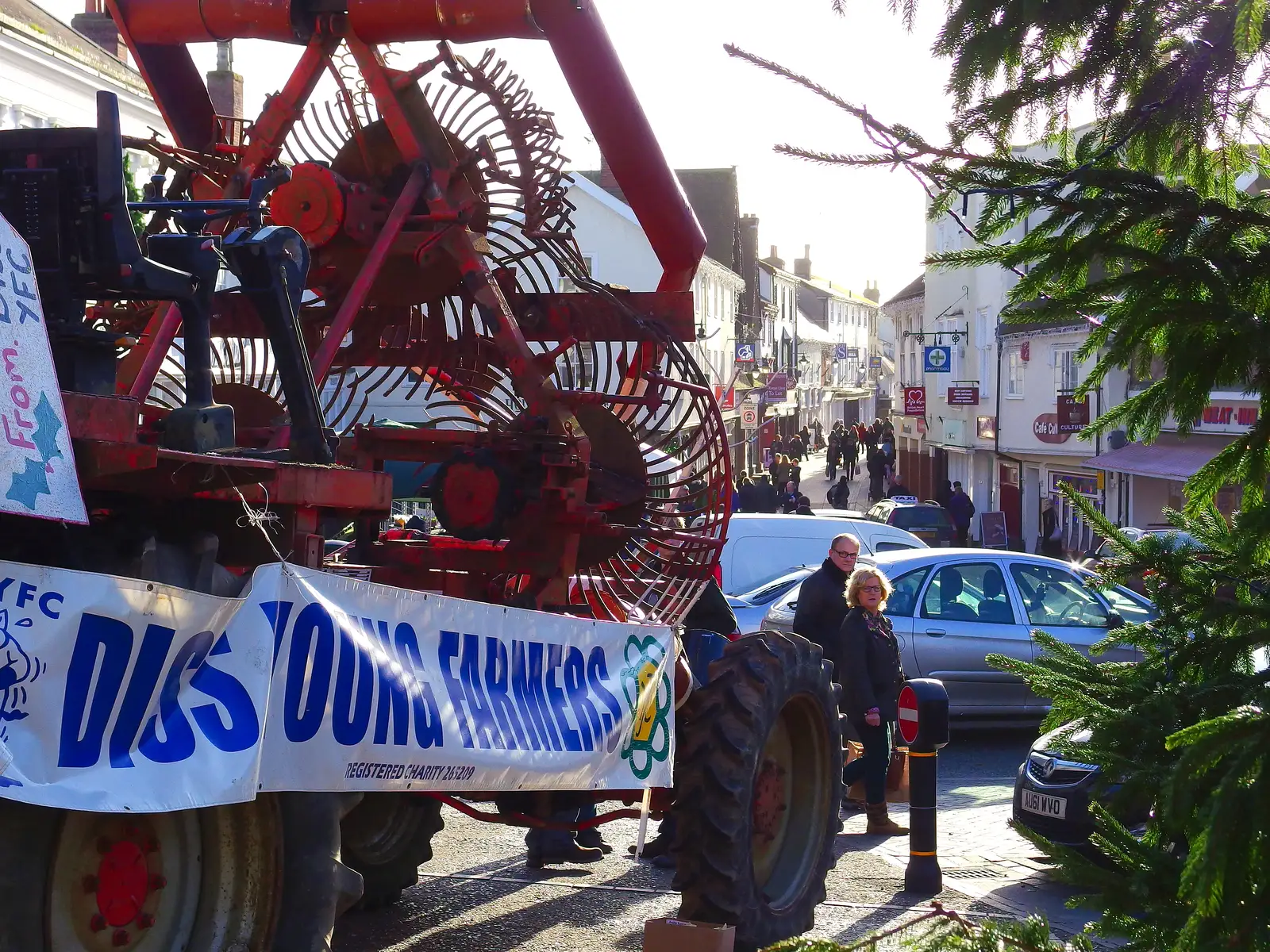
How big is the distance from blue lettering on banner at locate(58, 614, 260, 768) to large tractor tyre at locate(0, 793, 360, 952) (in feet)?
0.65

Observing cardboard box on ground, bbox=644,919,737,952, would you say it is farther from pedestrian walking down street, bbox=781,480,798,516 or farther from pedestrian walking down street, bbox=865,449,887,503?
pedestrian walking down street, bbox=865,449,887,503

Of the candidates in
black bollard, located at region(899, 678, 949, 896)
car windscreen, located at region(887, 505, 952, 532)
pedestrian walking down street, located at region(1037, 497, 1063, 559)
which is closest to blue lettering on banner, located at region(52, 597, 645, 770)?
black bollard, located at region(899, 678, 949, 896)

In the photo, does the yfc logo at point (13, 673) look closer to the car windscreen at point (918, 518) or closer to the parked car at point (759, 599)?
the parked car at point (759, 599)

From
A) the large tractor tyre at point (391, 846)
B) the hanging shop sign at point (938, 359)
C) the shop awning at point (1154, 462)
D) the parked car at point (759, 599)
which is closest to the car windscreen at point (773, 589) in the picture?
the parked car at point (759, 599)

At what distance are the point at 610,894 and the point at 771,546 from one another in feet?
27.4

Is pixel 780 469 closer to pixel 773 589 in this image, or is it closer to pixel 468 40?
pixel 773 589

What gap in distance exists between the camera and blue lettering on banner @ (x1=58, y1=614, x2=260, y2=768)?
3.61 meters

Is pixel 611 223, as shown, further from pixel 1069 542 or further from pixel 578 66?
pixel 578 66

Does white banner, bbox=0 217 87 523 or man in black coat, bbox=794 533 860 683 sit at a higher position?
white banner, bbox=0 217 87 523

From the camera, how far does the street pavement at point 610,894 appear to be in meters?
6.74

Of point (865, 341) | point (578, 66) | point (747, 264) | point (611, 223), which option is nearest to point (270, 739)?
point (578, 66)

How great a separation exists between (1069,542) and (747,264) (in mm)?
38186

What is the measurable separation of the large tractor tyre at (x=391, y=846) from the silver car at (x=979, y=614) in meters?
5.97

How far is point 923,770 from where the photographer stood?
8125mm
